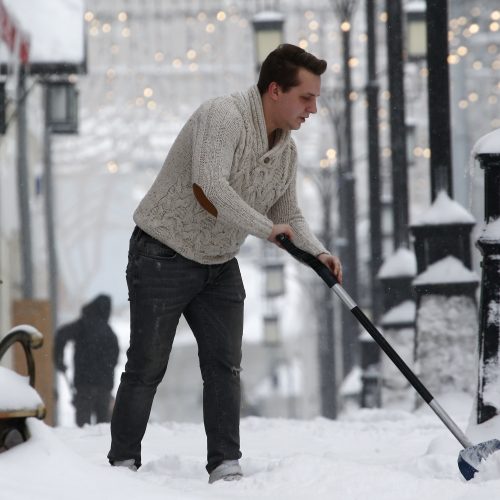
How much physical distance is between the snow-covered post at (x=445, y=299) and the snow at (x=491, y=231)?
3.68 metres

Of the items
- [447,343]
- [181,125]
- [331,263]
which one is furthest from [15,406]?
[181,125]

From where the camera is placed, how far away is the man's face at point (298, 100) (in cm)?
490

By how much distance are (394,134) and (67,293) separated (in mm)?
32035

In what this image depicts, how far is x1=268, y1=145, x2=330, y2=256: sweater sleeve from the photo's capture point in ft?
17.1

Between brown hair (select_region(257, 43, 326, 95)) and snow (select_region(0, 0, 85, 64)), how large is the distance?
32.8 feet

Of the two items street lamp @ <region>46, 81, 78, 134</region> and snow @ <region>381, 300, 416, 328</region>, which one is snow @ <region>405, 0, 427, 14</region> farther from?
snow @ <region>381, 300, 416, 328</region>

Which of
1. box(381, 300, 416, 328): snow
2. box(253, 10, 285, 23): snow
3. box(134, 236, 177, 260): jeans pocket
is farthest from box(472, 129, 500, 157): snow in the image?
box(253, 10, 285, 23): snow

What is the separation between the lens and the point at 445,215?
9.93 metres

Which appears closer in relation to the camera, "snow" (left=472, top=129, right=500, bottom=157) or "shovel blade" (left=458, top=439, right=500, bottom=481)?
"shovel blade" (left=458, top=439, right=500, bottom=481)

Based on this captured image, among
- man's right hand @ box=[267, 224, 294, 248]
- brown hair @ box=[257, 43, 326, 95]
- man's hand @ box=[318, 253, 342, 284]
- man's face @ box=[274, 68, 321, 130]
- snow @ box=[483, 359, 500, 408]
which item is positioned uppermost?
brown hair @ box=[257, 43, 326, 95]

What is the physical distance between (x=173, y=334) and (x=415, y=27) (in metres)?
12.1

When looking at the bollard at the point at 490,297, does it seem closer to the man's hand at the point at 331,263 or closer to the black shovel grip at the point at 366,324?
the black shovel grip at the point at 366,324

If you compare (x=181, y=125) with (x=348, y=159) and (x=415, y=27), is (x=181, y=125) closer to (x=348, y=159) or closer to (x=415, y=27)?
(x=348, y=159)

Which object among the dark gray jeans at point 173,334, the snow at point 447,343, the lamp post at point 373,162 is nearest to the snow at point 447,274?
the snow at point 447,343
